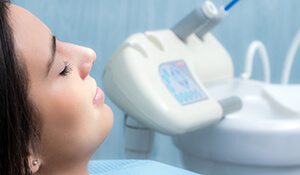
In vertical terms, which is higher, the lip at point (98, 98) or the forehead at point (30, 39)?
the forehead at point (30, 39)

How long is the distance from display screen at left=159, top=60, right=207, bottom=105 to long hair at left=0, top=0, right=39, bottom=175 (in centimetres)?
40

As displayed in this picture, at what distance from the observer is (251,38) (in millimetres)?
1608

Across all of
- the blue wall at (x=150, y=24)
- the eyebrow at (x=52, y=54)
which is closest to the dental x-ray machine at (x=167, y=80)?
the blue wall at (x=150, y=24)

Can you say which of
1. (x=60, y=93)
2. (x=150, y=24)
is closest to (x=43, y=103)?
(x=60, y=93)

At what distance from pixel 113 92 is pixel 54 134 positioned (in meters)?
0.33

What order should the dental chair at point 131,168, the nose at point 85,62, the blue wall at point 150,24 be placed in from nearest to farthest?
the nose at point 85,62 → the dental chair at point 131,168 → the blue wall at point 150,24

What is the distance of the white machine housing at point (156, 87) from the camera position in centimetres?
92

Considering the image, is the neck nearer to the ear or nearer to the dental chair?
the ear

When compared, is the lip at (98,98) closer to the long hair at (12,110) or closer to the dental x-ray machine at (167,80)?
the long hair at (12,110)

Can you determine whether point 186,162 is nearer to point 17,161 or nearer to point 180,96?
point 180,96

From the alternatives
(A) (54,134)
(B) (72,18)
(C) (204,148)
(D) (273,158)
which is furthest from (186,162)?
(A) (54,134)

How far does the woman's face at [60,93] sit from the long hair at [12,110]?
0.01 meters

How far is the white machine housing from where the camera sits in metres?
0.92

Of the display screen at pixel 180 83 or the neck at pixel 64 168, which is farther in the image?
the display screen at pixel 180 83
